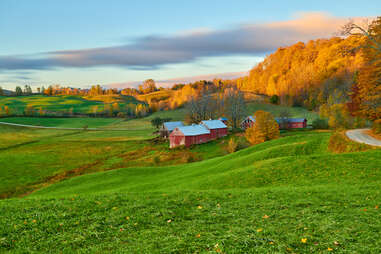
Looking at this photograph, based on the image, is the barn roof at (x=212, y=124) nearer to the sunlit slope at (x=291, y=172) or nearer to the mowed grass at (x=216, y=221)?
the sunlit slope at (x=291, y=172)

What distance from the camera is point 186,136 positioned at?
2894 inches

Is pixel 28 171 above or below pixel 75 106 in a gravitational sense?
below

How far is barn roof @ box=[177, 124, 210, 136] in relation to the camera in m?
74.4

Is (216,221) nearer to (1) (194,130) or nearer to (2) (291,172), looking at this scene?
(2) (291,172)

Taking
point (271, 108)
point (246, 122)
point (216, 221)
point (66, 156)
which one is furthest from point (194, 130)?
point (271, 108)

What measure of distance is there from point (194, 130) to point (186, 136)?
4947mm

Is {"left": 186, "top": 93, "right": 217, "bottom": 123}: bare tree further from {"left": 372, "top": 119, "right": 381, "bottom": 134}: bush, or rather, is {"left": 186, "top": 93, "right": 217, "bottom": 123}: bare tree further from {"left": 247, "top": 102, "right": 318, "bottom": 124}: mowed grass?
{"left": 372, "top": 119, "right": 381, "bottom": 134}: bush

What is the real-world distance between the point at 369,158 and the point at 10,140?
329 ft

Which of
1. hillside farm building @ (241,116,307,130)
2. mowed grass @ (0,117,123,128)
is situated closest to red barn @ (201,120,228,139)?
hillside farm building @ (241,116,307,130)

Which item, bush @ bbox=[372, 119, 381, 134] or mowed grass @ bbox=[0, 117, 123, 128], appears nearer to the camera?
bush @ bbox=[372, 119, 381, 134]

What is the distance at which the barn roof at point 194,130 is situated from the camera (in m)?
74.4

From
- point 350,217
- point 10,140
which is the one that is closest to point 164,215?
point 350,217

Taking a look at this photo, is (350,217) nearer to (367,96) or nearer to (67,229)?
(67,229)

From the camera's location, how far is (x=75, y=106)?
636 ft
